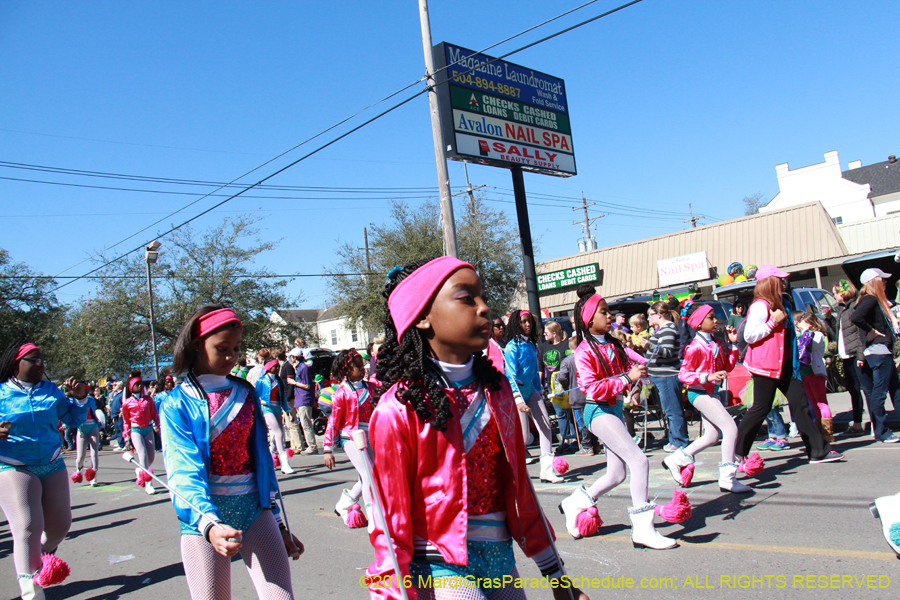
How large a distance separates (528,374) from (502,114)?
922cm

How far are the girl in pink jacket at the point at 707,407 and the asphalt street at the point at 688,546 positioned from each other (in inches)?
11.3

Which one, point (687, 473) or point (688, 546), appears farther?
point (687, 473)

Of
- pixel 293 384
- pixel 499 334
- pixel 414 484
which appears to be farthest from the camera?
pixel 293 384

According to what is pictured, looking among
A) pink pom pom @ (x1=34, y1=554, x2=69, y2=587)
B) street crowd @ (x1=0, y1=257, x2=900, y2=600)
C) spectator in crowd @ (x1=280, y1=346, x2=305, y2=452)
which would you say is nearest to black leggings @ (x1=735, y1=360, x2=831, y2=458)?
street crowd @ (x1=0, y1=257, x2=900, y2=600)

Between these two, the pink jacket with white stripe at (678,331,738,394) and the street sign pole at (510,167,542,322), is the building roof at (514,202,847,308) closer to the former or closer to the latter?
the street sign pole at (510,167,542,322)

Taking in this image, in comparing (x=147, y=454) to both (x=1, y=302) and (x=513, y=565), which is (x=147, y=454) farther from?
(x=1, y=302)

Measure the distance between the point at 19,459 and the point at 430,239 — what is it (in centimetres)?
2544

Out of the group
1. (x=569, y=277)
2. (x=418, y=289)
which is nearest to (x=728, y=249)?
(x=569, y=277)

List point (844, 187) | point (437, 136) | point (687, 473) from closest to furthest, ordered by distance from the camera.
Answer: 1. point (687, 473)
2. point (437, 136)
3. point (844, 187)

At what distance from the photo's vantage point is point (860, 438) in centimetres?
808

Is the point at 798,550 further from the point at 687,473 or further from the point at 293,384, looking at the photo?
the point at 293,384

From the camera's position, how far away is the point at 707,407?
19.4 ft

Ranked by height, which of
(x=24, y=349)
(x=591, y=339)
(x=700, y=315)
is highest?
(x=24, y=349)

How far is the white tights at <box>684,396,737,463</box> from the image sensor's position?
5.76 m
